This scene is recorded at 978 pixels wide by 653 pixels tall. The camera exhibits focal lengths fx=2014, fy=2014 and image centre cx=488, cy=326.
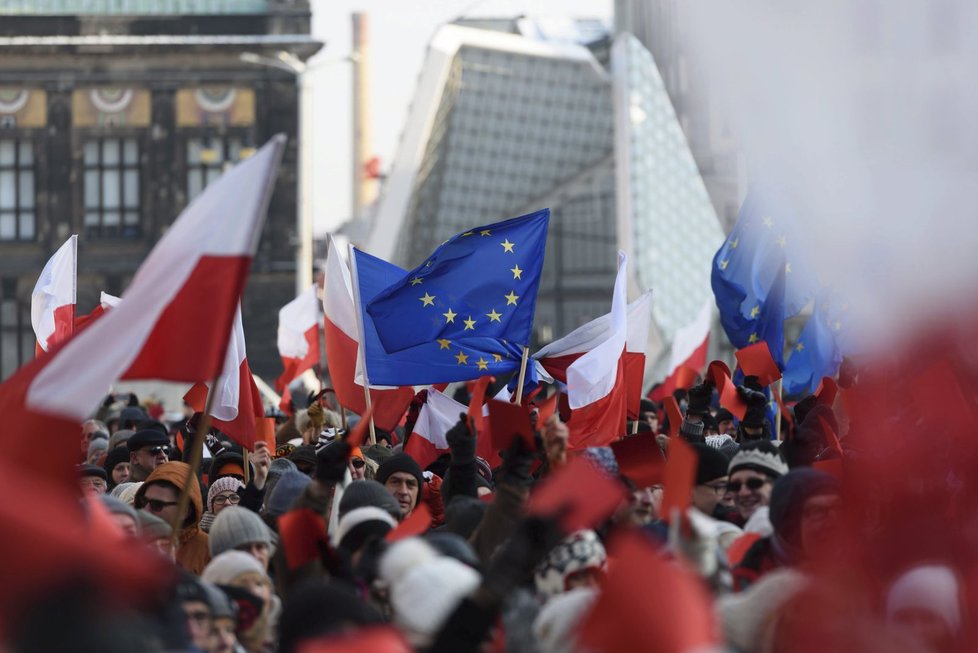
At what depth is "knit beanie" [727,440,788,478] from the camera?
271 inches

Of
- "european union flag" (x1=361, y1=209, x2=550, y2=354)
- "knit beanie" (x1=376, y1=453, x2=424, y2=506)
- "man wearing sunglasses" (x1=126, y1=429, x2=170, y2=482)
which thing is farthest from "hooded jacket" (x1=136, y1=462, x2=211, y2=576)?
"european union flag" (x1=361, y1=209, x2=550, y2=354)

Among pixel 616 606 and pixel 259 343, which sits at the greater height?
pixel 616 606

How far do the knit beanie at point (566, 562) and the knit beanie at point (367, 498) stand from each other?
130cm

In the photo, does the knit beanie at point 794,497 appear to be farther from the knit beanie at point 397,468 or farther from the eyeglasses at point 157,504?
the eyeglasses at point 157,504

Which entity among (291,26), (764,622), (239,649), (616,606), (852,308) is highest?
(616,606)

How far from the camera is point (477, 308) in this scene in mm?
9953

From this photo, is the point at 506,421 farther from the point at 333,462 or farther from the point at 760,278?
the point at 760,278

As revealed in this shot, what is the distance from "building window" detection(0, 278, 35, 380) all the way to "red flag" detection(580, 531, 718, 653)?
39172mm

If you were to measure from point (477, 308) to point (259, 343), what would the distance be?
104 feet

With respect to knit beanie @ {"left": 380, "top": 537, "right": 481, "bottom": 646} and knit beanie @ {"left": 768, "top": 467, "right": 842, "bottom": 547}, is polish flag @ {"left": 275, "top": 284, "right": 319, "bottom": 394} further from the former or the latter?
knit beanie @ {"left": 380, "top": 537, "right": 481, "bottom": 646}

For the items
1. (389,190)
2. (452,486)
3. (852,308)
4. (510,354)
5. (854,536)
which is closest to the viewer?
(854,536)

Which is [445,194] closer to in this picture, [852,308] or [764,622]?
[852,308]

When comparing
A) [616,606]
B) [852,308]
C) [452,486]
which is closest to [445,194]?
[852,308]

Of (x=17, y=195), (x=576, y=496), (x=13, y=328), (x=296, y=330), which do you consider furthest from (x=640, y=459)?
(x=17, y=195)
